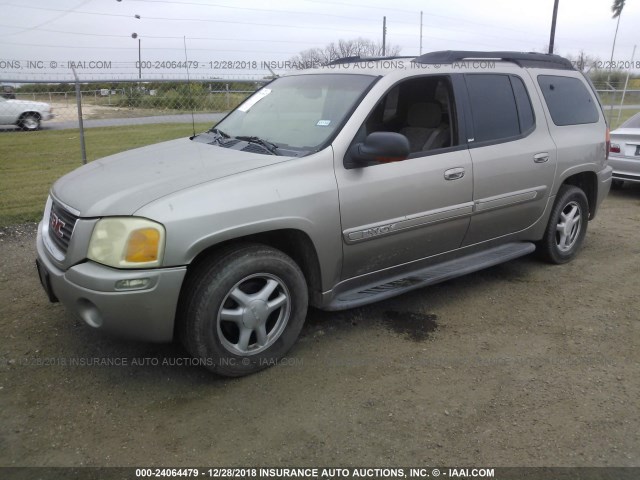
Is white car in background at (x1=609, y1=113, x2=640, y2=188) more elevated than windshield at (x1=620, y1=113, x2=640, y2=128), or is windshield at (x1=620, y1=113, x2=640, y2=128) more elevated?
windshield at (x1=620, y1=113, x2=640, y2=128)

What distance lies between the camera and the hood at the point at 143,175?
9.49 feet

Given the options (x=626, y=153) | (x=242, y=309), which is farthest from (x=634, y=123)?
(x=242, y=309)

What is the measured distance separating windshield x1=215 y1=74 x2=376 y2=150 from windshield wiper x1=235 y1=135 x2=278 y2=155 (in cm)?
3

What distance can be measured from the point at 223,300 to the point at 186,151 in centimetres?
130

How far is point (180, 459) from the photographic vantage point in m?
2.53

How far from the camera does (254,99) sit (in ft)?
14.4

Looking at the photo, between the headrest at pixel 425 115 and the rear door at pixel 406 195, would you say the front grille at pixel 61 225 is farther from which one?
the headrest at pixel 425 115

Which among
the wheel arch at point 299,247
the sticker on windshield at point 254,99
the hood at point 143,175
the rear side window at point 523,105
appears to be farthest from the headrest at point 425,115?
the wheel arch at point 299,247

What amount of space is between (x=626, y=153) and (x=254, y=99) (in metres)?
6.26

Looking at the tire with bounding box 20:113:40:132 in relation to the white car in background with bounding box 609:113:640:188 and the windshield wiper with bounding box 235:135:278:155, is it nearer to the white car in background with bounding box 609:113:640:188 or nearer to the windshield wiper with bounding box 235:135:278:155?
the windshield wiper with bounding box 235:135:278:155

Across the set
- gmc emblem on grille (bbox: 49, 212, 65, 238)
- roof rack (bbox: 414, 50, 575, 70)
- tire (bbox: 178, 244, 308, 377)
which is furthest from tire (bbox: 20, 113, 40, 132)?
tire (bbox: 178, 244, 308, 377)

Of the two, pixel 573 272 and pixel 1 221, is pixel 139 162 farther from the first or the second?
pixel 573 272

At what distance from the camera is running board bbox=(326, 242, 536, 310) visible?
3.56m

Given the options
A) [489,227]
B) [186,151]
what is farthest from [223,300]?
[489,227]
